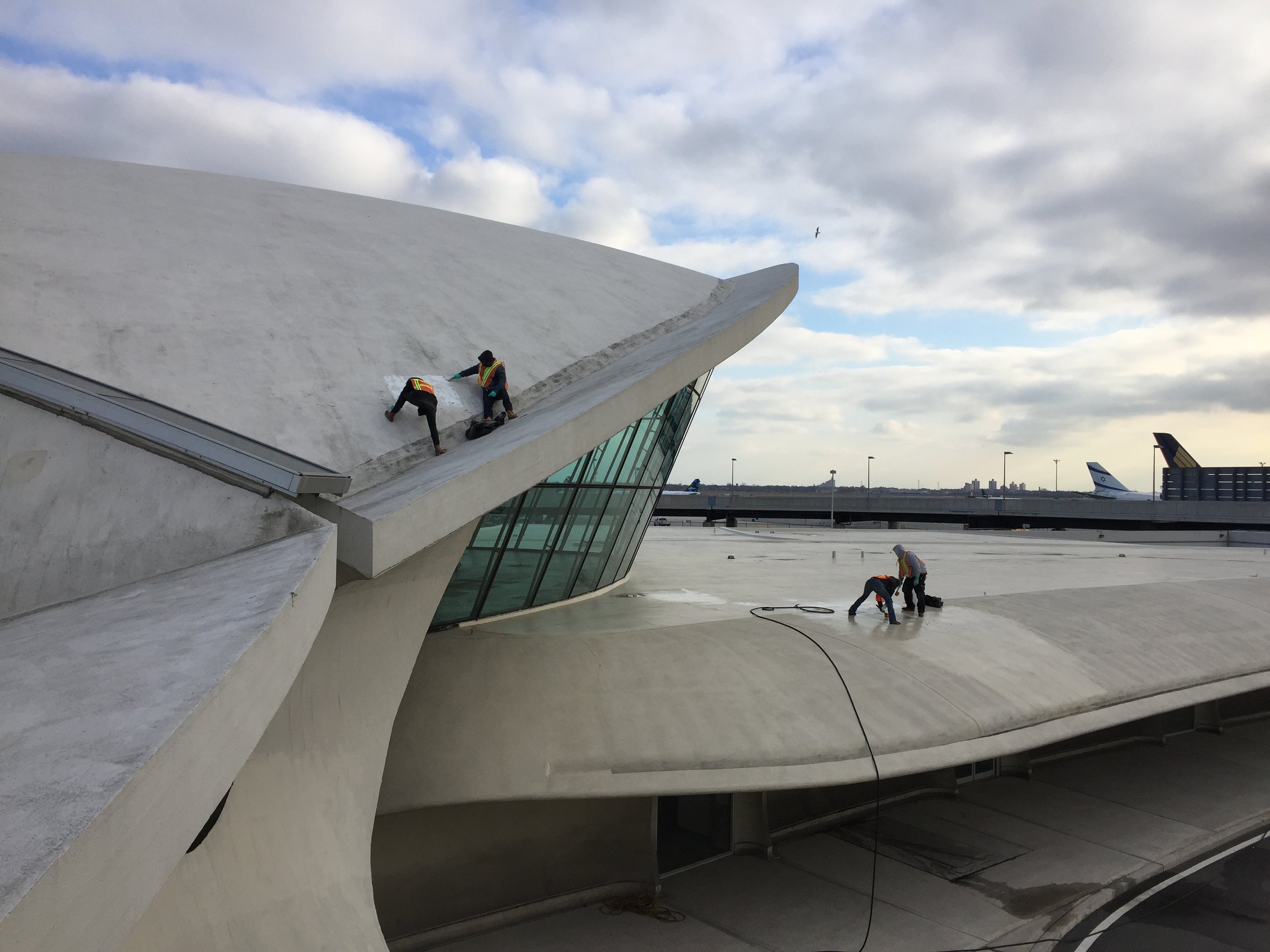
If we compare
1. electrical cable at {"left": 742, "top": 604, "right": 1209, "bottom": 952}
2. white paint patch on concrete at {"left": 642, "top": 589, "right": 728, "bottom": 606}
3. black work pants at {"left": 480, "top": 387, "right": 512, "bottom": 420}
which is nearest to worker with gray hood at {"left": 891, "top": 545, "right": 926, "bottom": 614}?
electrical cable at {"left": 742, "top": 604, "right": 1209, "bottom": 952}

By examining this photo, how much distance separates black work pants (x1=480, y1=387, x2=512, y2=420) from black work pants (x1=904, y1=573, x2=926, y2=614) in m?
9.97

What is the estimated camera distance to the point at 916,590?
17.5 m

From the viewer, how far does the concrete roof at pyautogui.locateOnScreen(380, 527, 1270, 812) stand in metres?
11.6

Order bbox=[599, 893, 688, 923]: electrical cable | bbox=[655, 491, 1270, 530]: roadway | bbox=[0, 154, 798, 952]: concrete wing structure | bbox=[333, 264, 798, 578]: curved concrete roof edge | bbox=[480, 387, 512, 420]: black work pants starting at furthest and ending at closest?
1. bbox=[655, 491, 1270, 530]: roadway
2. bbox=[599, 893, 688, 923]: electrical cable
3. bbox=[480, 387, 512, 420]: black work pants
4. bbox=[333, 264, 798, 578]: curved concrete roof edge
5. bbox=[0, 154, 798, 952]: concrete wing structure

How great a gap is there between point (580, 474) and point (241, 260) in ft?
20.3

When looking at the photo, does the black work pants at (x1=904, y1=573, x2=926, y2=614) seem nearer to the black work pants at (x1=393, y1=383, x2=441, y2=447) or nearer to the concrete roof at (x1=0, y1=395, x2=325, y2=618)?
the black work pants at (x1=393, y1=383, x2=441, y2=447)

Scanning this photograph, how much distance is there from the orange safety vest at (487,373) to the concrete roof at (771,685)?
4.10 meters

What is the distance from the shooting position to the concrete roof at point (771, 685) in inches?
459

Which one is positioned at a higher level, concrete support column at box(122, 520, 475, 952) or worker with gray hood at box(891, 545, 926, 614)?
worker with gray hood at box(891, 545, 926, 614)

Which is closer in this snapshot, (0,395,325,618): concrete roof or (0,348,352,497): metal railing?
(0,395,325,618): concrete roof

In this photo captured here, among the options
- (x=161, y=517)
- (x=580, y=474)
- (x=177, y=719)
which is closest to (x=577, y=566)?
(x=580, y=474)

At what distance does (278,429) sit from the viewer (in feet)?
30.2

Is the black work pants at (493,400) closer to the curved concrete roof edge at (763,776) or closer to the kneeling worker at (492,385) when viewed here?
the kneeling worker at (492,385)

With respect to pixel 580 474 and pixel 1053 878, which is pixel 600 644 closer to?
pixel 580 474
